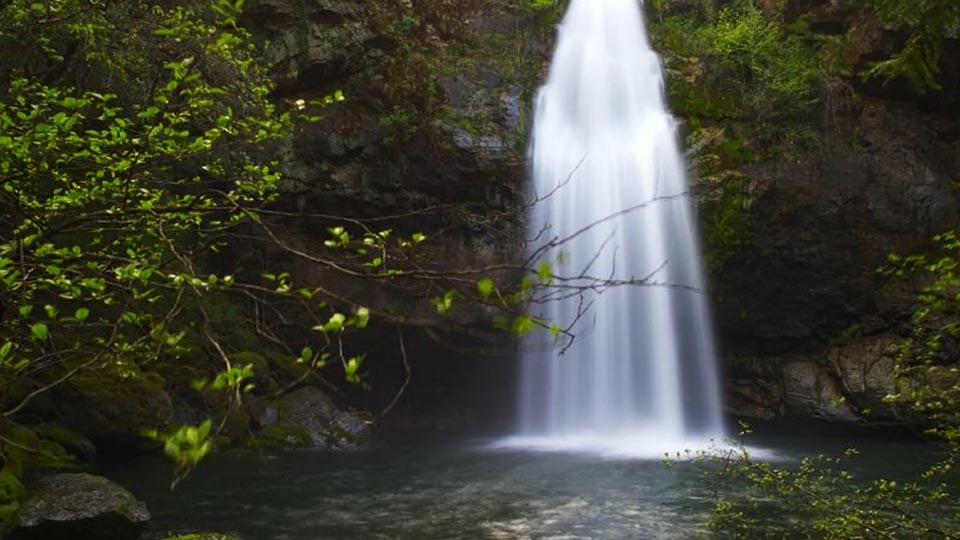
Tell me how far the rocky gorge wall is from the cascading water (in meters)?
0.65

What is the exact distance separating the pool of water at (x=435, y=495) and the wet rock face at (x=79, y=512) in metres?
0.51

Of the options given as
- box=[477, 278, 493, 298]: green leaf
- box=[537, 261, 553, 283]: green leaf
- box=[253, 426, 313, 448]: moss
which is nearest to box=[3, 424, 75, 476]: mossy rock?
box=[253, 426, 313, 448]: moss

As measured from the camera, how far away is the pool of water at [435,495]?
8.63m

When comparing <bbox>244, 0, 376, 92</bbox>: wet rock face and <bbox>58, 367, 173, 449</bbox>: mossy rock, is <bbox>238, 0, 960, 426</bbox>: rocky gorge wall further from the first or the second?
<bbox>58, 367, 173, 449</bbox>: mossy rock

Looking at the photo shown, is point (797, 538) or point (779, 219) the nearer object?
point (797, 538)

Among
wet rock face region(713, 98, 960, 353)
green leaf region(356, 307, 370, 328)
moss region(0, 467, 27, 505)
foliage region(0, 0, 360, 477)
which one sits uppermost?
wet rock face region(713, 98, 960, 353)

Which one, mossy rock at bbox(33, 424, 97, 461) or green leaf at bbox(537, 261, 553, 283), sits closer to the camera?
green leaf at bbox(537, 261, 553, 283)

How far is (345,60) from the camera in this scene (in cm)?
1781

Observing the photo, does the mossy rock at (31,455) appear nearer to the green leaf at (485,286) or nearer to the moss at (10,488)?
the moss at (10,488)

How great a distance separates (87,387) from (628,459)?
9.76 m

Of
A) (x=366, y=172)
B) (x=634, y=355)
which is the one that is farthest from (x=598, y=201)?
(x=366, y=172)

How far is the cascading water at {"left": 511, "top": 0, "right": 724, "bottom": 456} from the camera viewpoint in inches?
709

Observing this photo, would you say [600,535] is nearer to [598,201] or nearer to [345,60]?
[598,201]

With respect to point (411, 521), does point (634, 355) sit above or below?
above
